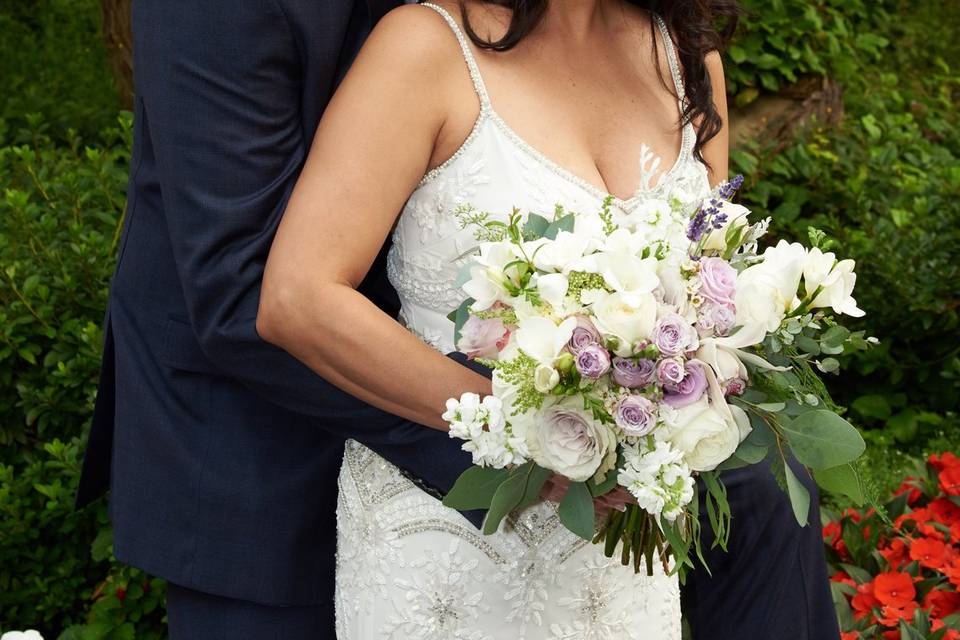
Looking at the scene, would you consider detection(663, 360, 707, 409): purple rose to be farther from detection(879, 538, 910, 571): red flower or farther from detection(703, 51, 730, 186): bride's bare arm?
detection(879, 538, 910, 571): red flower

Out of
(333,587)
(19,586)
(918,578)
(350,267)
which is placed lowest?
(19,586)

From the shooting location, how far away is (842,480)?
6.59ft

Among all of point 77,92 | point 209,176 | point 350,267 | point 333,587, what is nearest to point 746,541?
point 333,587

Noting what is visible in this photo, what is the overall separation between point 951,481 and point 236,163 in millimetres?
2675

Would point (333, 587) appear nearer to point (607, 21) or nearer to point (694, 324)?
point (694, 324)

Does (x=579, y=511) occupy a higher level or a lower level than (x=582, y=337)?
lower

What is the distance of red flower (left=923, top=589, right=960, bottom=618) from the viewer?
3477 mm

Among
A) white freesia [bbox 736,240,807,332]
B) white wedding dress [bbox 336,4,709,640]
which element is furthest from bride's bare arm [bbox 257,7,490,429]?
white freesia [bbox 736,240,807,332]

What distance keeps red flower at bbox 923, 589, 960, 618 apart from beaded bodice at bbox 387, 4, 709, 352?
181 centimetres

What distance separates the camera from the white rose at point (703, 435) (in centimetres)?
177

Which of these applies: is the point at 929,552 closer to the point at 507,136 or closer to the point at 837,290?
the point at 837,290

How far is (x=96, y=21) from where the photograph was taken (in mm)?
9219

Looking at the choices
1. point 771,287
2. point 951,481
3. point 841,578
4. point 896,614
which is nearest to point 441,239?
point 771,287

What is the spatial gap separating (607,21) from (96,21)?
7.43 metres
